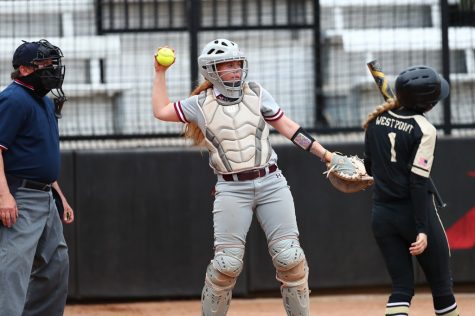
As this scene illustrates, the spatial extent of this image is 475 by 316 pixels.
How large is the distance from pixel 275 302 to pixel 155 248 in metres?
1.17

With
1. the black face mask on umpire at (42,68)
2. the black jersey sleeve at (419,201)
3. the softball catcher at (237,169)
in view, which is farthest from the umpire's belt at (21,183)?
the black jersey sleeve at (419,201)

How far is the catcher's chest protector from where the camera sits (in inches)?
254

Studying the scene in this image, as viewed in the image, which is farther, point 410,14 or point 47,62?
point 410,14

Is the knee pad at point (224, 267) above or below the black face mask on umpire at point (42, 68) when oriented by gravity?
below

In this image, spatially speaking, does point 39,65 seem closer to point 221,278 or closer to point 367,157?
point 221,278

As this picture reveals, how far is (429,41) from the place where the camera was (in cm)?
933

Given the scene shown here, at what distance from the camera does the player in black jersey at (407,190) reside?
5.78 m

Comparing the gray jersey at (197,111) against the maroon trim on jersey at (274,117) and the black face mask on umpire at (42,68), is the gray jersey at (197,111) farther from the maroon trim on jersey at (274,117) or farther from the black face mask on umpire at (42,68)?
the black face mask on umpire at (42,68)

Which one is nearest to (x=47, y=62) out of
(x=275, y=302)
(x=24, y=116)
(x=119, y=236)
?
(x=24, y=116)

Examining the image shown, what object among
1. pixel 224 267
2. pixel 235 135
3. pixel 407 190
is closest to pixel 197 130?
pixel 235 135

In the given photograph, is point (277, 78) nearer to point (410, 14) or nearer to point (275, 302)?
point (410, 14)

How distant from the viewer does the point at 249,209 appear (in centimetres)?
654

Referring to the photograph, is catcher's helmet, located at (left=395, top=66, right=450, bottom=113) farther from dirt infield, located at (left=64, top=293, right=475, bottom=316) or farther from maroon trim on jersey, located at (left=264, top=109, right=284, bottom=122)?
dirt infield, located at (left=64, top=293, right=475, bottom=316)

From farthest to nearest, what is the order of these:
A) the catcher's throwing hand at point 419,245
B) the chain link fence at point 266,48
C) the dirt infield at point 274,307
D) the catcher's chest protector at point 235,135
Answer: the chain link fence at point 266,48 < the dirt infield at point 274,307 < the catcher's chest protector at point 235,135 < the catcher's throwing hand at point 419,245
